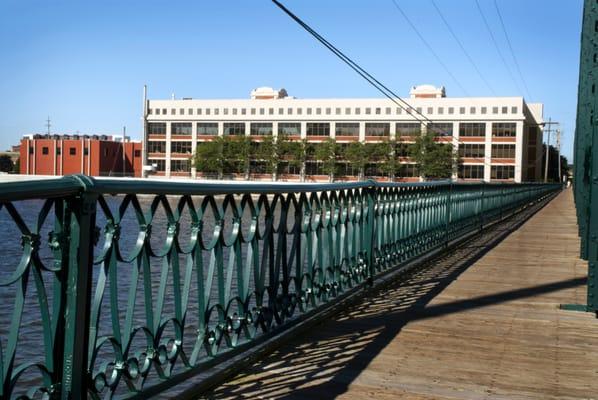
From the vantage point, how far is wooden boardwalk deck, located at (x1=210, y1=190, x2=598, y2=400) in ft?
13.4

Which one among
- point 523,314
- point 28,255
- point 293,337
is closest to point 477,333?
point 523,314

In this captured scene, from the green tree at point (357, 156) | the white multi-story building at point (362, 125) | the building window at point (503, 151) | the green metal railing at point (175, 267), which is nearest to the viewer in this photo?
the green metal railing at point (175, 267)

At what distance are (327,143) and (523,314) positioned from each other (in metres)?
90.3

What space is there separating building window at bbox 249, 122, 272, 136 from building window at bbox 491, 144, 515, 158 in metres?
33.7

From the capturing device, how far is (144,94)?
109875 millimetres

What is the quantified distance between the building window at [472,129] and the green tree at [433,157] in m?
3.74

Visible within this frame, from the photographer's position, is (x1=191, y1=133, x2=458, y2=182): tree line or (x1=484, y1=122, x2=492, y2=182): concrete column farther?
(x1=484, y1=122, x2=492, y2=182): concrete column

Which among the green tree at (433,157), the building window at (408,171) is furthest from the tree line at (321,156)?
the building window at (408,171)

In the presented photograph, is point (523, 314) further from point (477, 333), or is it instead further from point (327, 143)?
point (327, 143)

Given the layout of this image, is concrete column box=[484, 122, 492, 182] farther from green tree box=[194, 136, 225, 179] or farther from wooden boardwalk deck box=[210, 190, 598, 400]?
wooden boardwalk deck box=[210, 190, 598, 400]

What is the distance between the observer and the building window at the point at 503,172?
301ft

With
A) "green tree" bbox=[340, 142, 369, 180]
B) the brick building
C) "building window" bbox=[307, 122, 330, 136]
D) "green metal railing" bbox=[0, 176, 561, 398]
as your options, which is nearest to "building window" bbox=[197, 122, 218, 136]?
the brick building

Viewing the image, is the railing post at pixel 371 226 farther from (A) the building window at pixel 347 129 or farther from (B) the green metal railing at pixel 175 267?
(A) the building window at pixel 347 129

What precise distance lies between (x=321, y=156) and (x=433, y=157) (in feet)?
50.2
